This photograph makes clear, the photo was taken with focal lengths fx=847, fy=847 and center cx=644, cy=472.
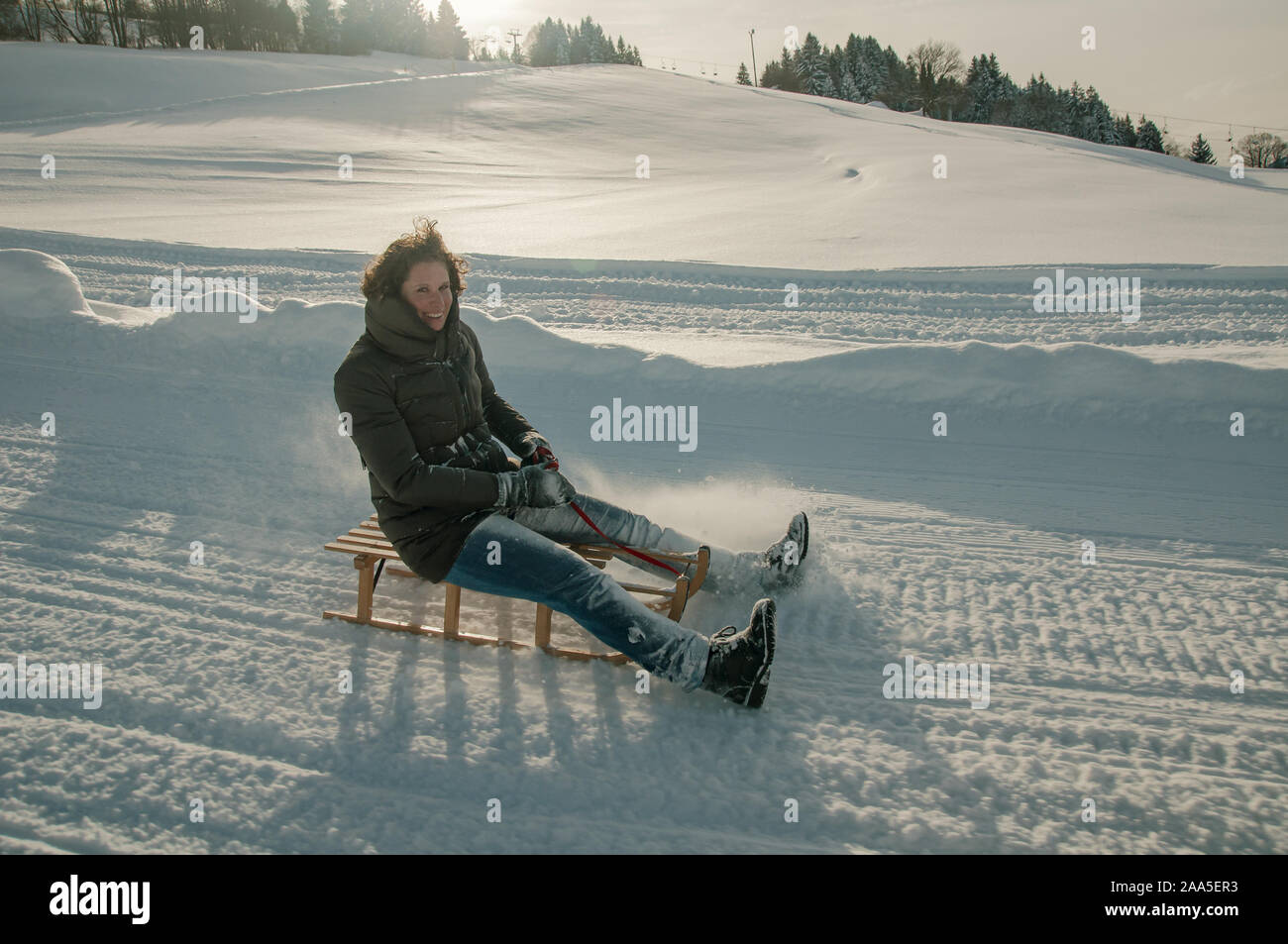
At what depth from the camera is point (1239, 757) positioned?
3053mm

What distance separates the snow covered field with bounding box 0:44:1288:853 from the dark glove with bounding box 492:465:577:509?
680 millimetres

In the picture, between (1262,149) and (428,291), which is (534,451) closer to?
(428,291)

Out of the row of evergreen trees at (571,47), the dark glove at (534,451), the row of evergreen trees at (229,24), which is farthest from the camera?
the row of evergreen trees at (571,47)

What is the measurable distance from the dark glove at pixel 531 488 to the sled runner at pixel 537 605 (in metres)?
0.41

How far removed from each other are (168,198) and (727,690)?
696 inches

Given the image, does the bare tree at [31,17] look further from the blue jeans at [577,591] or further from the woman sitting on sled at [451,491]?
the blue jeans at [577,591]

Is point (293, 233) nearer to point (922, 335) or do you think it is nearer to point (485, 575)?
point (922, 335)

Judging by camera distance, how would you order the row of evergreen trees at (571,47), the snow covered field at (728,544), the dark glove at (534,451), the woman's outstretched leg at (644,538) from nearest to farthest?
the snow covered field at (728,544)
the dark glove at (534,451)
the woman's outstretched leg at (644,538)
the row of evergreen trees at (571,47)

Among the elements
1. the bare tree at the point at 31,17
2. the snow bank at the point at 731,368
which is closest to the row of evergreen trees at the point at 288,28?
the bare tree at the point at 31,17

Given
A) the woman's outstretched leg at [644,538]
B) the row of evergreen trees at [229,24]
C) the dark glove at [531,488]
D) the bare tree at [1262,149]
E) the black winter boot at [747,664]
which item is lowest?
the black winter boot at [747,664]

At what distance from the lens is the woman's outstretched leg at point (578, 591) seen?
3264mm

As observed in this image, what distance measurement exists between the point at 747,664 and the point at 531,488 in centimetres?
115

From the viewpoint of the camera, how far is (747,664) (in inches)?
127

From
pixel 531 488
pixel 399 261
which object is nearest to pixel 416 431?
pixel 531 488
